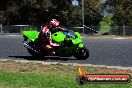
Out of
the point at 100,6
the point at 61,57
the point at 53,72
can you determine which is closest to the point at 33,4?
the point at 100,6

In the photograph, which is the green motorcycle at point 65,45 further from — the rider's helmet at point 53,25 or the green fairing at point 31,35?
the rider's helmet at point 53,25

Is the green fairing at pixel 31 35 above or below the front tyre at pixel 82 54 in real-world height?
above

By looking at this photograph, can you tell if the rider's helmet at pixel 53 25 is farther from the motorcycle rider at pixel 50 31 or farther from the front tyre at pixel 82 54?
the front tyre at pixel 82 54

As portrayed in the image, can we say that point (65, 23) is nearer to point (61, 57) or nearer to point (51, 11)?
point (51, 11)

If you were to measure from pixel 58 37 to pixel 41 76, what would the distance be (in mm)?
5786

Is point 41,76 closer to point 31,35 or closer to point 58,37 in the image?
point 58,37

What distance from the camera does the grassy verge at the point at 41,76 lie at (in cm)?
921

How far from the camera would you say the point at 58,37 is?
54.2ft

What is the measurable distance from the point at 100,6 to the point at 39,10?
1254cm

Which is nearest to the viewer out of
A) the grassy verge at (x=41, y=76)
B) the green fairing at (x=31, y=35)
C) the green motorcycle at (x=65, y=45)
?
the grassy verge at (x=41, y=76)

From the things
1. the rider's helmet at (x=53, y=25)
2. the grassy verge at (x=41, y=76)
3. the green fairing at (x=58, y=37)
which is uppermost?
the rider's helmet at (x=53, y=25)

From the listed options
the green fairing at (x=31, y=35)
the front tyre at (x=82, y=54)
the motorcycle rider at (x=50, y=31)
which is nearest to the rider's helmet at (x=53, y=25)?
the motorcycle rider at (x=50, y=31)

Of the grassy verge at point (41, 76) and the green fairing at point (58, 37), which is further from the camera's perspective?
the green fairing at point (58, 37)

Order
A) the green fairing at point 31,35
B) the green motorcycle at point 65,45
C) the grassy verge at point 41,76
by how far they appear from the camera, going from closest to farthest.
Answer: the grassy verge at point 41,76 < the green motorcycle at point 65,45 < the green fairing at point 31,35
